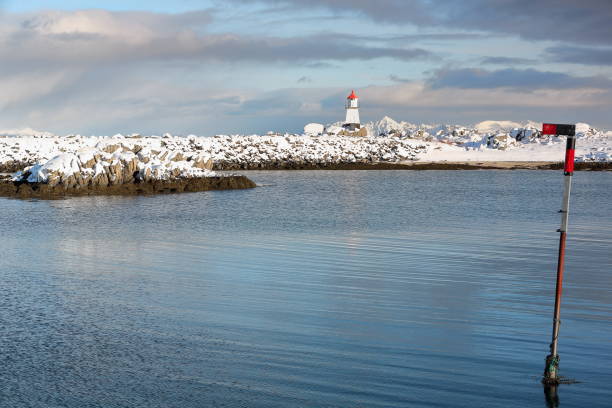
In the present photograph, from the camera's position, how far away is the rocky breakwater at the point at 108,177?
4784 centimetres

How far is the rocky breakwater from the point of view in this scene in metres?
47.8

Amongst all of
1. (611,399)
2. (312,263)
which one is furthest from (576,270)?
(611,399)

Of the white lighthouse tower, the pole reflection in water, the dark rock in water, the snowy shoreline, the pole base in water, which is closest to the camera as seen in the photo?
the pole reflection in water

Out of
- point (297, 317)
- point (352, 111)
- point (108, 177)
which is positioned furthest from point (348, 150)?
point (297, 317)

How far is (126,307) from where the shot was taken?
13188 mm

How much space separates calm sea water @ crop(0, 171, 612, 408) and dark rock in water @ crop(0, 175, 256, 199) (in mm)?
21255

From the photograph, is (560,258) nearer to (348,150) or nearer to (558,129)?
(558,129)

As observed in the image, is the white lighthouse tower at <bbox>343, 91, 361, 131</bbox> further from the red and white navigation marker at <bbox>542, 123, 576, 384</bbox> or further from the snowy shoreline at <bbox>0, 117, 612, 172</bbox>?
the red and white navigation marker at <bbox>542, 123, 576, 384</bbox>

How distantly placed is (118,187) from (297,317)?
3963cm

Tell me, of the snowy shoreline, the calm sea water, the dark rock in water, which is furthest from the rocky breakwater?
the snowy shoreline

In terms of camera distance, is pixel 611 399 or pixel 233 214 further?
pixel 233 214

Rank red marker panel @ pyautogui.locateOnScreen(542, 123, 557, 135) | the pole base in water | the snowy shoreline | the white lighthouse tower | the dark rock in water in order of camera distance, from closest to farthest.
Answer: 1. the pole base in water
2. red marker panel @ pyautogui.locateOnScreen(542, 123, 557, 135)
3. the dark rock in water
4. the snowy shoreline
5. the white lighthouse tower

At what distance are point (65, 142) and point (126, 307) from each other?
356 feet

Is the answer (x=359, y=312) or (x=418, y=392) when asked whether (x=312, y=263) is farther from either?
(x=418, y=392)
